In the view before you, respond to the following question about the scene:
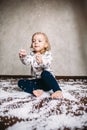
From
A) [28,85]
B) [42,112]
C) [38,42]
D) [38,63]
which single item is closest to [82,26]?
[38,42]

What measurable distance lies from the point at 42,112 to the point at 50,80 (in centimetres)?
50

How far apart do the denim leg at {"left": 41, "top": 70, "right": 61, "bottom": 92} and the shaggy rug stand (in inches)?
3.3

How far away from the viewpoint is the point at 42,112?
4.00 ft

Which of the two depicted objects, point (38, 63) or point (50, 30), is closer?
point (38, 63)

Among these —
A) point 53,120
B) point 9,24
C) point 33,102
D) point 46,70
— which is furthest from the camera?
point 9,24

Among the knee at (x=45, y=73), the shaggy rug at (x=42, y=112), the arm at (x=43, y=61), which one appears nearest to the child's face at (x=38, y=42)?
the arm at (x=43, y=61)

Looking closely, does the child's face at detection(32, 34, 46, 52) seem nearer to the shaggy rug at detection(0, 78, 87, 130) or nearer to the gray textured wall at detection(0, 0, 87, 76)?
the shaggy rug at detection(0, 78, 87, 130)

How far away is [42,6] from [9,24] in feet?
1.73

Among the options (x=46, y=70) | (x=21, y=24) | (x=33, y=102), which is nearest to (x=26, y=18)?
(x=21, y=24)

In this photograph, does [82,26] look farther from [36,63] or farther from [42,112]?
[42,112]

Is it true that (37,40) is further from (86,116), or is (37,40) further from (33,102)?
(86,116)

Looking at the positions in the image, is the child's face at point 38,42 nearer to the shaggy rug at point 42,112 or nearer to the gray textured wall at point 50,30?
the shaggy rug at point 42,112

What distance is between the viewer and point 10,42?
3.01 metres

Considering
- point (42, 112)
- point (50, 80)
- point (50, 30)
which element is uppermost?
point (50, 30)
